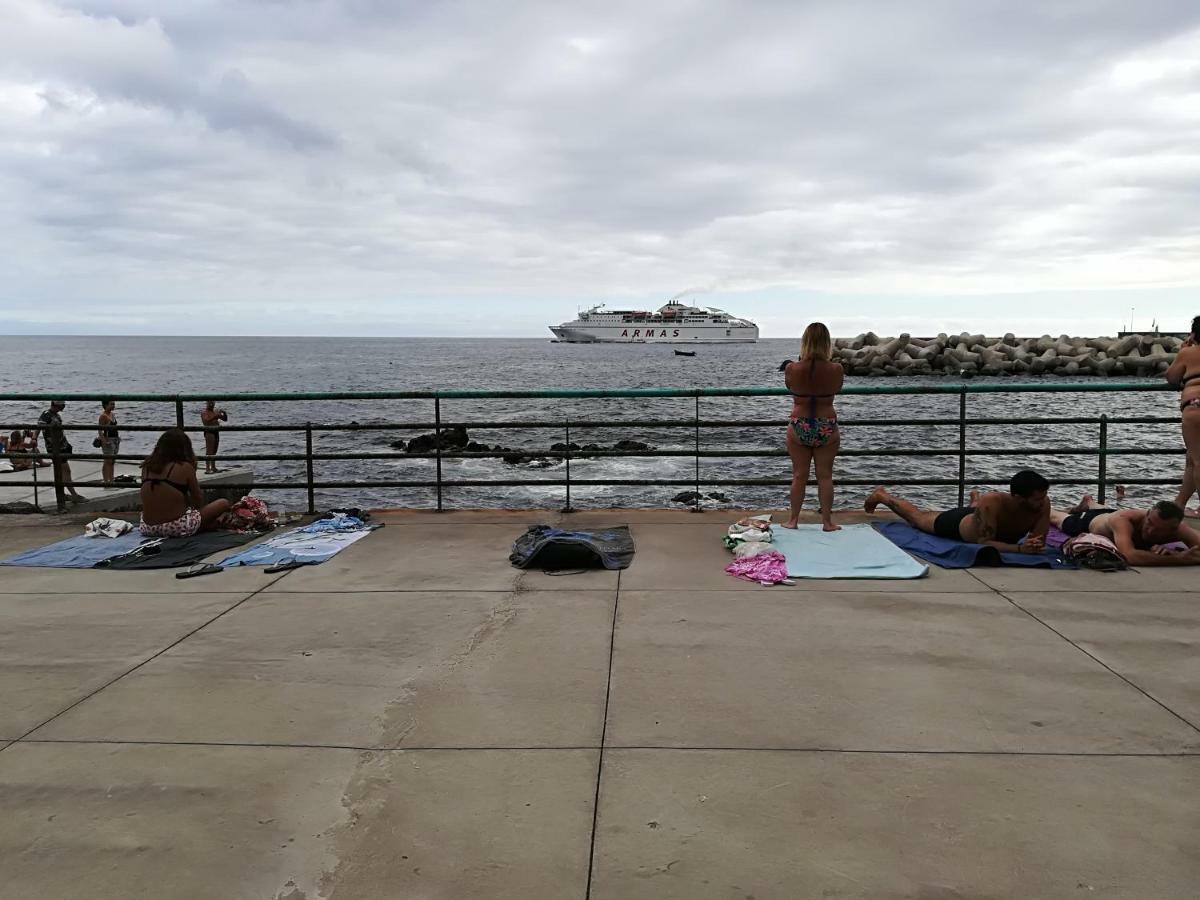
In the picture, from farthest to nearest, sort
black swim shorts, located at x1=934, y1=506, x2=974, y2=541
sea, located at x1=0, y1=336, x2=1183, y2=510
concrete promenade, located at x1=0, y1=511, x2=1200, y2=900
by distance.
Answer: sea, located at x1=0, y1=336, x2=1183, y2=510, black swim shorts, located at x1=934, y1=506, x2=974, y2=541, concrete promenade, located at x1=0, y1=511, x2=1200, y2=900

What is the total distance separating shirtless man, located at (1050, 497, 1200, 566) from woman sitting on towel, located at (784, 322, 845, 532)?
1.99m

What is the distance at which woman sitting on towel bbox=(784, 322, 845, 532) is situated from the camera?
6949mm

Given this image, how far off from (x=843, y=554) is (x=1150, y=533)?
7.20 ft

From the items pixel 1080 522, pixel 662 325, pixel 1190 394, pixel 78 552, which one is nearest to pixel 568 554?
pixel 1080 522

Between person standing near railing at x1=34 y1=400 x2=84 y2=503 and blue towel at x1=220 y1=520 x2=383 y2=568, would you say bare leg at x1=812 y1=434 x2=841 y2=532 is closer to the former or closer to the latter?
blue towel at x1=220 y1=520 x2=383 y2=568

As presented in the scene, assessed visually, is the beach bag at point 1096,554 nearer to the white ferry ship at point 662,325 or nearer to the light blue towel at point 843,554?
the light blue towel at point 843,554

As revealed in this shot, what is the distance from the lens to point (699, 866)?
257 centimetres

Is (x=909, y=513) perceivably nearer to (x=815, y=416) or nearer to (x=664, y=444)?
(x=815, y=416)

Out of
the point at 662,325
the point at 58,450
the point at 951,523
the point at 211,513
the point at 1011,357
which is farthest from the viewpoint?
the point at 662,325

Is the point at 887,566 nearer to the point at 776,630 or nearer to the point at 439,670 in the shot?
the point at 776,630

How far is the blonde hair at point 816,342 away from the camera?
692cm

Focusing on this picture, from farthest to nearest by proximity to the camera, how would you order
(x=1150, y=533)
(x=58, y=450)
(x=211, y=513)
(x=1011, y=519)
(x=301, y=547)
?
(x=58, y=450), (x=211, y=513), (x=301, y=547), (x=1011, y=519), (x=1150, y=533)

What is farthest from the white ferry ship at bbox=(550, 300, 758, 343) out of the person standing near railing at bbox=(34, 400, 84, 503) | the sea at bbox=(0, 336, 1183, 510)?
the person standing near railing at bbox=(34, 400, 84, 503)

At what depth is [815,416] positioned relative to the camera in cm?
712
